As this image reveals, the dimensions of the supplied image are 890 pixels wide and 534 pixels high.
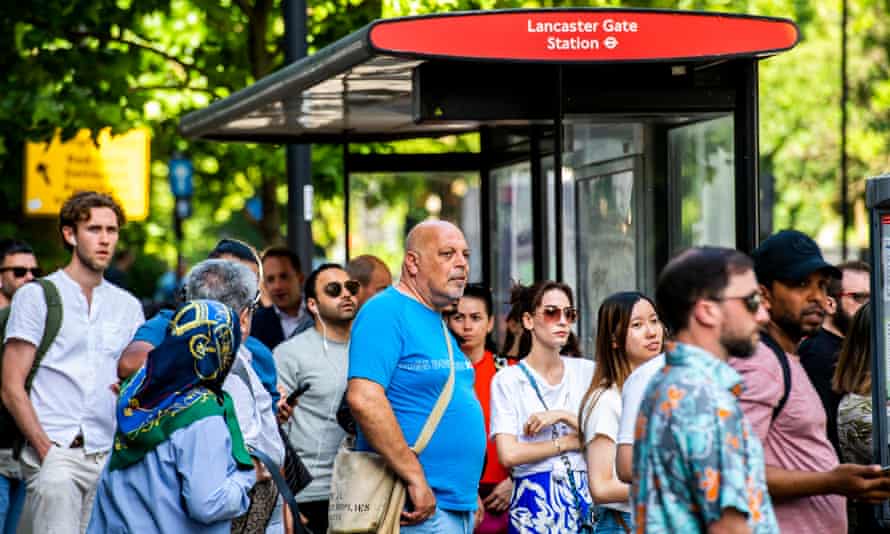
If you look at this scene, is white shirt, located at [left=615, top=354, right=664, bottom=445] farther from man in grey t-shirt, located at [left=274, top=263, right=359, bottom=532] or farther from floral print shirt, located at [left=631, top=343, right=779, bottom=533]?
man in grey t-shirt, located at [left=274, top=263, right=359, bottom=532]

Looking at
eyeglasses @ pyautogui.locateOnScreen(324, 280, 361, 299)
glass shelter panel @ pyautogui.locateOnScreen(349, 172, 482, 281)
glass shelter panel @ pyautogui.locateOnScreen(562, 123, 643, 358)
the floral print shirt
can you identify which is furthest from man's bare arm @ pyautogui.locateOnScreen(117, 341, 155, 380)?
glass shelter panel @ pyautogui.locateOnScreen(349, 172, 482, 281)

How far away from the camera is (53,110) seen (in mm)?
14992

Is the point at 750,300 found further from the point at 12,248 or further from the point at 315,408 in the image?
the point at 12,248

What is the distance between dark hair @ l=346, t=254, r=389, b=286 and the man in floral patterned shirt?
212 inches

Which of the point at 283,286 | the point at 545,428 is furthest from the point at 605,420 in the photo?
the point at 283,286

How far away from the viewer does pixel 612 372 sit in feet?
22.6

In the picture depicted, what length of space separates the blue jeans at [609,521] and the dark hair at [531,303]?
1.39 m

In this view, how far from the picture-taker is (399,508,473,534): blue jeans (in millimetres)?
6629

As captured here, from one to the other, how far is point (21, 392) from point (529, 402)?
7.85ft

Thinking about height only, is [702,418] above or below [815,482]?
above

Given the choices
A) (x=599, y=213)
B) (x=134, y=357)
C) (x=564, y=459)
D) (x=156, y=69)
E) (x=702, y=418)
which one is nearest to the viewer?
(x=702, y=418)

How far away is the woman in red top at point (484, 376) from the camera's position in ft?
26.6

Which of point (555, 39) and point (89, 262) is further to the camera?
point (555, 39)

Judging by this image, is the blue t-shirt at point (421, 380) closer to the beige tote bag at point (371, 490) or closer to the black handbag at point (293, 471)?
the beige tote bag at point (371, 490)
